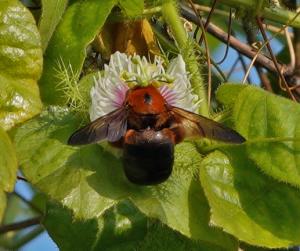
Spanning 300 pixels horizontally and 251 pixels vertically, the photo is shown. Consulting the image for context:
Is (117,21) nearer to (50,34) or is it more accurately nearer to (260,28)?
(50,34)

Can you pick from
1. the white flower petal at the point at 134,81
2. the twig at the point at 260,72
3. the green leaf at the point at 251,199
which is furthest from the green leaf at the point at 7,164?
the twig at the point at 260,72

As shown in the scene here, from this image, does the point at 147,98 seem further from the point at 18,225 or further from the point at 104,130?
the point at 18,225

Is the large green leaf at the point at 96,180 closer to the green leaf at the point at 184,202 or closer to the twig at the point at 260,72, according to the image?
the green leaf at the point at 184,202

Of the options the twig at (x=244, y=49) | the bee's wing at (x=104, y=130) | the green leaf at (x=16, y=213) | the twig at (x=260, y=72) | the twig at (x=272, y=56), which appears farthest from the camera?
the green leaf at (x=16, y=213)

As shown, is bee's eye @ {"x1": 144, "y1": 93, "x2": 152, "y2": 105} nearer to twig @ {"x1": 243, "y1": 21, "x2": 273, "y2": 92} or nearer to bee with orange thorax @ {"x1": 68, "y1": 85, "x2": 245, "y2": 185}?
bee with orange thorax @ {"x1": 68, "y1": 85, "x2": 245, "y2": 185}

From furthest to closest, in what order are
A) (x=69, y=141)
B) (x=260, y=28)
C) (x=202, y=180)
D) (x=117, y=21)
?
(x=260, y=28) < (x=117, y=21) < (x=202, y=180) < (x=69, y=141)

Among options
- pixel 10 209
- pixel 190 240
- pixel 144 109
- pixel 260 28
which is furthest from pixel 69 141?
pixel 10 209

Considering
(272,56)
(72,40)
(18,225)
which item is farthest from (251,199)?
(18,225)
